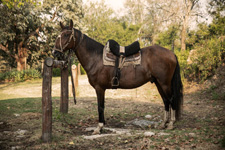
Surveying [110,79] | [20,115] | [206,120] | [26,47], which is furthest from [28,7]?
[206,120]

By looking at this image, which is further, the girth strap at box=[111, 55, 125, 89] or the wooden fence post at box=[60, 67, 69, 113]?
the wooden fence post at box=[60, 67, 69, 113]

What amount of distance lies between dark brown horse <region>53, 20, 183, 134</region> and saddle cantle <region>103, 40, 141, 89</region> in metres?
0.10

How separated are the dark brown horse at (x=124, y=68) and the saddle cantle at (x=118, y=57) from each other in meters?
0.10

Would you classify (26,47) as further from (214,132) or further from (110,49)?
(214,132)

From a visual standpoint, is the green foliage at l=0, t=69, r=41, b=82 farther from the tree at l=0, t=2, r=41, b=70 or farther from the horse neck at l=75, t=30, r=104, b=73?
the horse neck at l=75, t=30, r=104, b=73

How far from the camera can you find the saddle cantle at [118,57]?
4.62 metres

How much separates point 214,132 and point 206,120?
3.98ft

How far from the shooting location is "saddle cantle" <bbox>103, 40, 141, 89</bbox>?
462 centimetres

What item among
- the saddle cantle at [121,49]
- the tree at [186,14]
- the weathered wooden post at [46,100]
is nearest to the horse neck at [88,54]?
the saddle cantle at [121,49]

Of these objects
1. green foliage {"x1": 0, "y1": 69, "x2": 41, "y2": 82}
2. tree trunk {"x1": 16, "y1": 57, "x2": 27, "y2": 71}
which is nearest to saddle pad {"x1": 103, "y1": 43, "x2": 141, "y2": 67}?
green foliage {"x1": 0, "y1": 69, "x2": 41, "y2": 82}

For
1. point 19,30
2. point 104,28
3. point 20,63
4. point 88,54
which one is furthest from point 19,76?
point 88,54

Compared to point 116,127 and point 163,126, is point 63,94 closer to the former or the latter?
point 116,127

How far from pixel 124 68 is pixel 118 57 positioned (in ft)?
1.03

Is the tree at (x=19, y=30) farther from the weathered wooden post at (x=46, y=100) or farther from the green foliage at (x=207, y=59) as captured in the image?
the weathered wooden post at (x=46, y=100)
